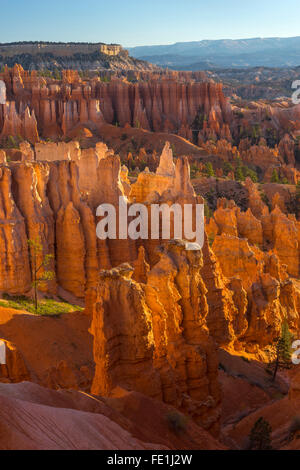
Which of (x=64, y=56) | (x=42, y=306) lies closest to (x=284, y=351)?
(x=42, y=306)

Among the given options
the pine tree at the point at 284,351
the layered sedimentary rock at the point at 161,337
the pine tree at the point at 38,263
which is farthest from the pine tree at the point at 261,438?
the pine tree at the point at 38,263

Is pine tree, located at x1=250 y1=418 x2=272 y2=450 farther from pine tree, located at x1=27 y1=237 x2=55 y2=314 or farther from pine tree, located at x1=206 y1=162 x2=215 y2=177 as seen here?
pine tree, located at x1=206 y1=162 x2=215 y2=177

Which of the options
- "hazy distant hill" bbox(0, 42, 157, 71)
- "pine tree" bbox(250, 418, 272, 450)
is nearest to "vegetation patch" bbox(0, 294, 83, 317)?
"pine tree" bbox(250, 418, 272, 450)

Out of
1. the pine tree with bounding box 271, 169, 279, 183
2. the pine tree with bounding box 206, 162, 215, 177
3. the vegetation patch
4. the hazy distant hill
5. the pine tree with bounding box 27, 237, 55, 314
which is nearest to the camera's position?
the vegetation patch

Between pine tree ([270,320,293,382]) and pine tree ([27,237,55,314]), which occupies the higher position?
pine tree ([27,237,55,314])

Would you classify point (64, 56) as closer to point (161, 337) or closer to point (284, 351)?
point (284, 351)

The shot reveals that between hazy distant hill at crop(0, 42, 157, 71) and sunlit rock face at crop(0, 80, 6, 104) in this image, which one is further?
hazy distant hill at crop(0, 42, 157, 71)

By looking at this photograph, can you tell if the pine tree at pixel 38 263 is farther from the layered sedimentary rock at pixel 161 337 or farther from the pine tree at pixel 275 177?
the pine tree at pixel 275 177
